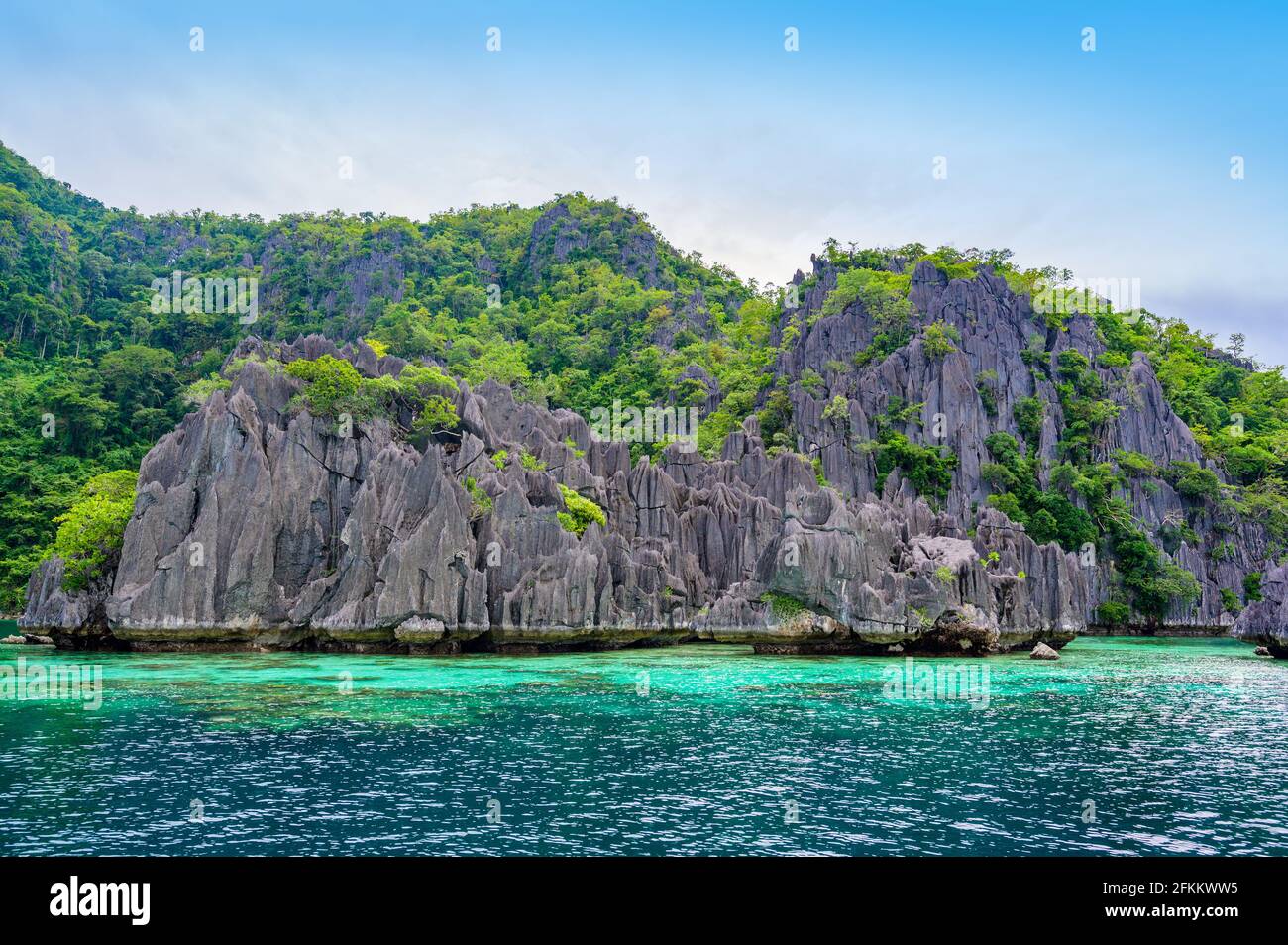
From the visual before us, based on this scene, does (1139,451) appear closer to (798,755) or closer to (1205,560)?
(1205,560)

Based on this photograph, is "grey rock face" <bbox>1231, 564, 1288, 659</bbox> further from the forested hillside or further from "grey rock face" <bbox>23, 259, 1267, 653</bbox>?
the forested hillside

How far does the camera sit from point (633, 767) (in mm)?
20016

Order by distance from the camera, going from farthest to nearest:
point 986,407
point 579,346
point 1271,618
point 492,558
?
point 579,346, point 986,407, point 492,558, point 1271,618

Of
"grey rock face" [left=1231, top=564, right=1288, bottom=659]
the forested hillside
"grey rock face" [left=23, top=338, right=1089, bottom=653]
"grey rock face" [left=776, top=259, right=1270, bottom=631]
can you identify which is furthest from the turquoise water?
"grey rock face" [left=776, top=259, right=1270, bottom=631]

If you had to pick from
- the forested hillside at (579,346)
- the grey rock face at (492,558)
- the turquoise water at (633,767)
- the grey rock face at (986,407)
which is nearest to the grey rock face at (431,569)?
the grey rock face at (492,558)

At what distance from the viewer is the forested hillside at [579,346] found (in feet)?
271

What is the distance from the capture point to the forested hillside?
8269cm

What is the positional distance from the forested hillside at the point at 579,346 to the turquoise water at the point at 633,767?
4253cm

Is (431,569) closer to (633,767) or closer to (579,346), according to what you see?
(633,767)

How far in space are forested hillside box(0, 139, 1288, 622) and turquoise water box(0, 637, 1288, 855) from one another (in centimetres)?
4253

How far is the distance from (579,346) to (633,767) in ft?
334

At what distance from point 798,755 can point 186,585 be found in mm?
34453

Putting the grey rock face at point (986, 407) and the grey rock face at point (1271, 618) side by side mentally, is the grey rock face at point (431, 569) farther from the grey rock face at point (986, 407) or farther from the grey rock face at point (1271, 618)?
the grey rock face at point (986, 407)

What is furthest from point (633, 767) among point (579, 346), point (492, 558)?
point (579, 346)
